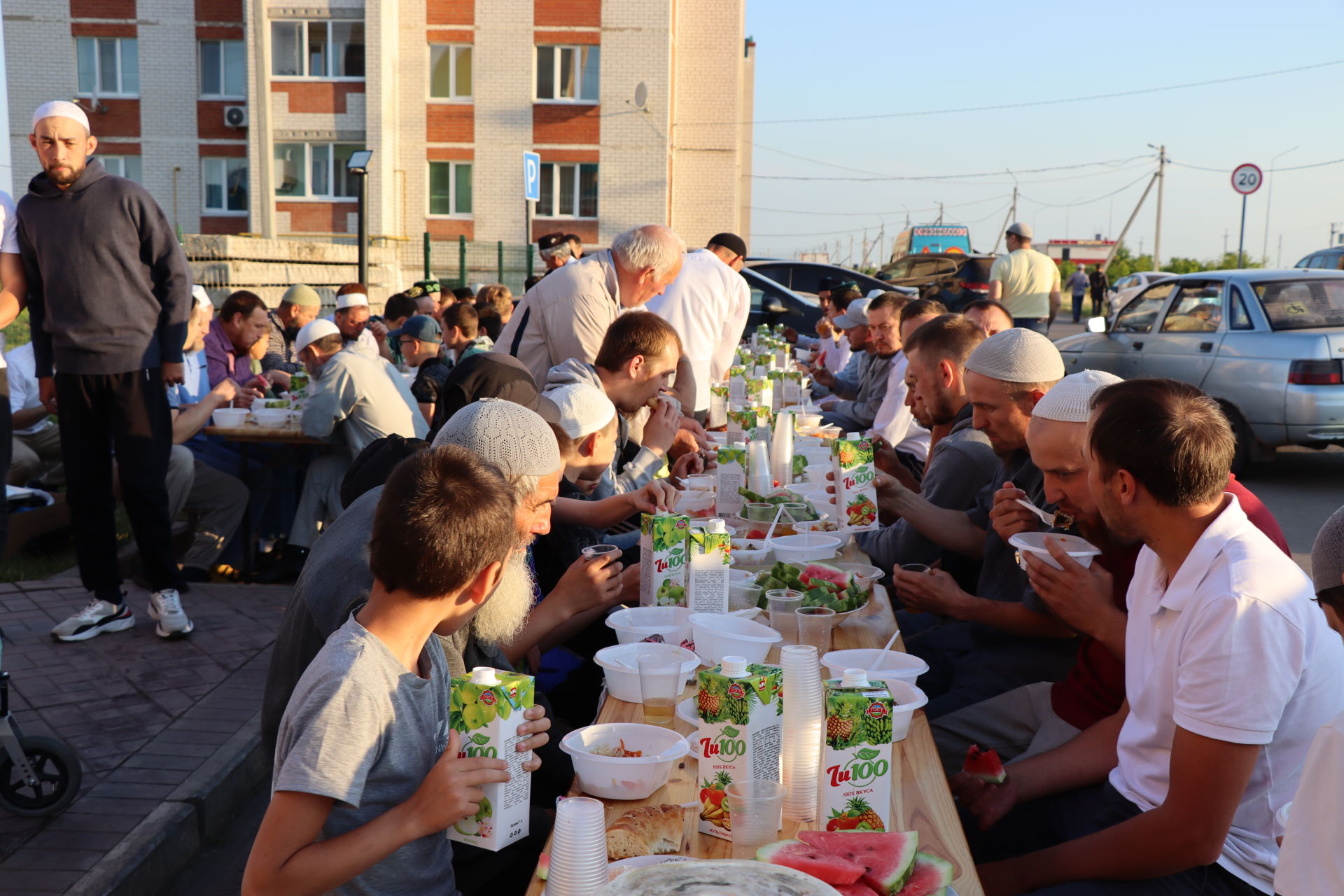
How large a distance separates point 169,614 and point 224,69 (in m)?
27.1

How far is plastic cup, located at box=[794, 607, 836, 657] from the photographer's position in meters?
2.86

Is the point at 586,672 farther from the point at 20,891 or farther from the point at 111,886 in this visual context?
the point at 20,891

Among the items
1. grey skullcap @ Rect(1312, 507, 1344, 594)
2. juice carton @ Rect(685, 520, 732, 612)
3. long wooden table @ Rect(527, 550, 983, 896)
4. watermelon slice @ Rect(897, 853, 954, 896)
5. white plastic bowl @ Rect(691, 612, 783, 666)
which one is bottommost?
long wooden table @ Rect(527, 550, 983, 896)

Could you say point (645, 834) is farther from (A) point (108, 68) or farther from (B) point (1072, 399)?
(A) point (108, 68)

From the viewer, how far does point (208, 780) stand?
400 cm

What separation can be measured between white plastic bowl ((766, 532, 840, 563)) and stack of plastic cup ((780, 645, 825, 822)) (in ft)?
5.69

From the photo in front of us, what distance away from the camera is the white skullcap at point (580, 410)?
3.73 m

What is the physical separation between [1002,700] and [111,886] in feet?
8.80

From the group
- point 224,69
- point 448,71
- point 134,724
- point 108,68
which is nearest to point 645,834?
point 134,724

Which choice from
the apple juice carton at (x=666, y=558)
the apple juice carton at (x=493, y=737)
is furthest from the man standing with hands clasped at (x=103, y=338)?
the apple juice carton at (x=493, y=737)

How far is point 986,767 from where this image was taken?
9.08 ft

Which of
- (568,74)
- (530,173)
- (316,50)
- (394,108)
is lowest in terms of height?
(530,173)

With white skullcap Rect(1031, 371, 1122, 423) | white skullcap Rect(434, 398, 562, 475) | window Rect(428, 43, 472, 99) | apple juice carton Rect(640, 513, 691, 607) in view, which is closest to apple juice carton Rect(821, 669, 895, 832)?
white skullcap Rect(434, 398, 562, 475)

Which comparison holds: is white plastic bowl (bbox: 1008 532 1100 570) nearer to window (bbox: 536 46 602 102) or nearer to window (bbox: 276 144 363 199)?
window (bbox: 536 46 602 102)
